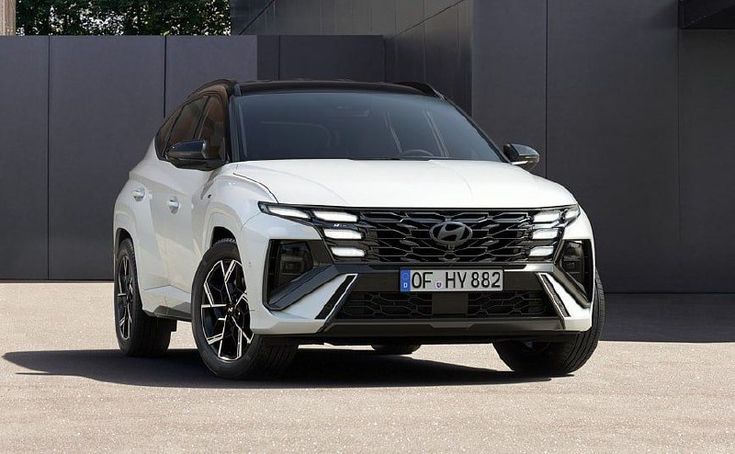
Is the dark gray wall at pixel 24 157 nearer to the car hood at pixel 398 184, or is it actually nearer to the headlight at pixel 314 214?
the car hood at pixel 398 184

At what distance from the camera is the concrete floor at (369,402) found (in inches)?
244

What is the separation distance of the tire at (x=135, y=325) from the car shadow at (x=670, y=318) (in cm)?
361

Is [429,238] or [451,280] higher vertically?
[429,238]

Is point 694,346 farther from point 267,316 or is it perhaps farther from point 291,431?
point 291,431

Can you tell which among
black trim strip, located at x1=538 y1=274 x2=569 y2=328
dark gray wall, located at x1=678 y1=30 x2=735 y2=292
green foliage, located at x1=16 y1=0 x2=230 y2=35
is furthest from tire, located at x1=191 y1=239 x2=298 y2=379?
green foliage, located at x1=16 y1=0 x2=230 y2=35

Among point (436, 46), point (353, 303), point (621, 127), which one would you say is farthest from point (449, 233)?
point (436, 46)

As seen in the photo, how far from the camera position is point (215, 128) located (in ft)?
31.5

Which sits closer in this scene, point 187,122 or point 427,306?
point 427,306

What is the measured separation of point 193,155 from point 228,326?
1.08 meters

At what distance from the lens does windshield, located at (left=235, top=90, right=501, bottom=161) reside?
9094 millimetres

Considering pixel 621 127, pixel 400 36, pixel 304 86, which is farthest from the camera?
pixel 400 36

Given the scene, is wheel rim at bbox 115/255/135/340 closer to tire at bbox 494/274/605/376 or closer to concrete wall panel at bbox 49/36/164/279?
tire at bbox 494/274/605/376

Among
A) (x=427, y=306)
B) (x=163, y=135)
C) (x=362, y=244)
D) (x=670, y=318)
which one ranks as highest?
(x=163, y=135)

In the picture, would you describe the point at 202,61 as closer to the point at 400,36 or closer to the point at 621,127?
the point at 400,36
